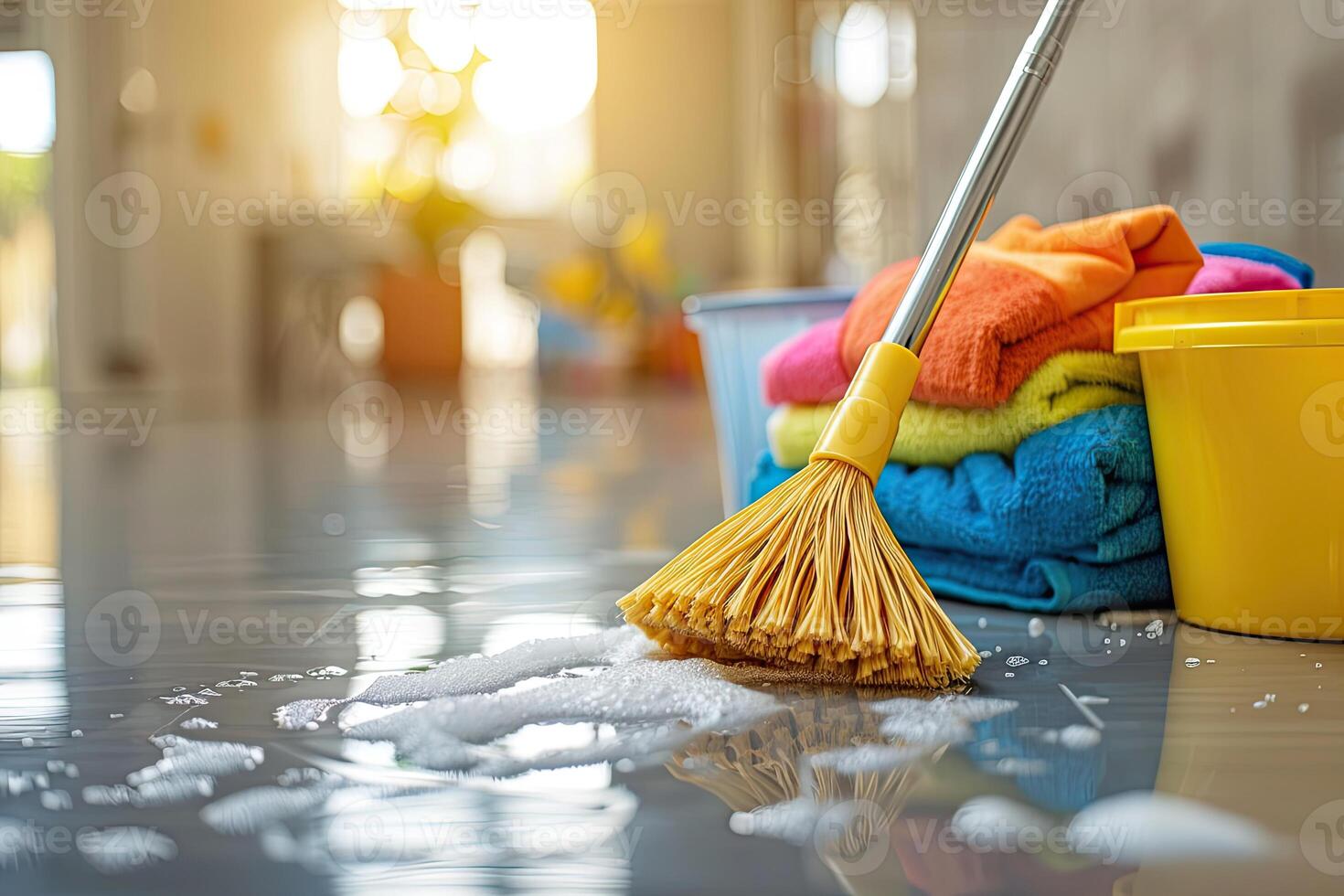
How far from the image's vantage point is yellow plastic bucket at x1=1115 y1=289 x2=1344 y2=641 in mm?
761

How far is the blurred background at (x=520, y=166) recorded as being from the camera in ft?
4.55

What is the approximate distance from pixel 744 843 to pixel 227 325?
482 cm

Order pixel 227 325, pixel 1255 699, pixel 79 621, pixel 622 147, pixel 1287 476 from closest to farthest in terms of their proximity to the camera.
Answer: pixel 1255 699 < pixel 1287 476 < pixel 79 621 < pixel 227 325 < pixel 622 147

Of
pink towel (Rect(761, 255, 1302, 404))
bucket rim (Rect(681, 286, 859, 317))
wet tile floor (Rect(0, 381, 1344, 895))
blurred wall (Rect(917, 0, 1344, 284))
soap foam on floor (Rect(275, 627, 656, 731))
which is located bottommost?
wet tile floor (Rect(0, 381, 1344, 895))

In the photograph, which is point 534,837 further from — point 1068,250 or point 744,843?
point 1068,250

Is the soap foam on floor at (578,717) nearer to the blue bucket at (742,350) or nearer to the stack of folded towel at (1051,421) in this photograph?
the stack of folded towel at (1051,421)

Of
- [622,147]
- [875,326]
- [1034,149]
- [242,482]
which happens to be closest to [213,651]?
[875,326]

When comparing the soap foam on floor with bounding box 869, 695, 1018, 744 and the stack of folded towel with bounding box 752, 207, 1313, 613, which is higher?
the stack of folded towel with bounding box 752, 207, 1313, 613

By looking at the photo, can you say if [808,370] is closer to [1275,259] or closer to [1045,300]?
[1045,300]

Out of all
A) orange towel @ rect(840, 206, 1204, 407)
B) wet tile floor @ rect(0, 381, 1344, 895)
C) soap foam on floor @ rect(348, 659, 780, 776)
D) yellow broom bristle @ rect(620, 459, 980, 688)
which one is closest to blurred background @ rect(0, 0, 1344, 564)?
orange towel @ rect(840, 206, 1204, 407)

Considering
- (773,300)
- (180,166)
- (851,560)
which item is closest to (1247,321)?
(851,560)

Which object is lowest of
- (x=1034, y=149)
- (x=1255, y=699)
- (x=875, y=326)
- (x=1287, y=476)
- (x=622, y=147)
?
(x=1255, y=699)

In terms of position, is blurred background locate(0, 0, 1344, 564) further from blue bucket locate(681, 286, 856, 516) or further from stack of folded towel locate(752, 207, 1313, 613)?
blue bucket locate(681, 286, 856, 516)

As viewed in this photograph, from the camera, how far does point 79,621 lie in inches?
36.1
